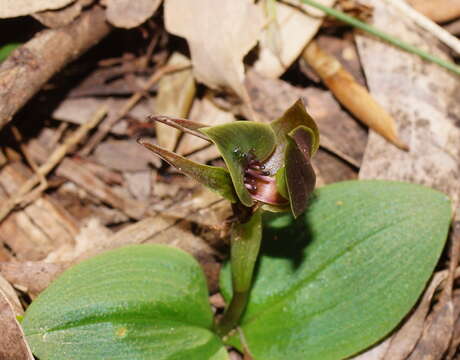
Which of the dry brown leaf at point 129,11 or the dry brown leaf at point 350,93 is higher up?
the dry brown leaf at point 129,11

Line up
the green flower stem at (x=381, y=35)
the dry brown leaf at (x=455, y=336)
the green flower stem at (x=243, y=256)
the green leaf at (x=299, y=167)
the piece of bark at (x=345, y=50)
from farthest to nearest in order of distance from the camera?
the piece of bark at (x=345, y=50)
the green flower stem at (x=381, y=35)
the dry brown leaf at (x=455, y=336)
the green flower stem at (x=243, y=256)
the green leaf at (x=299, y=167)

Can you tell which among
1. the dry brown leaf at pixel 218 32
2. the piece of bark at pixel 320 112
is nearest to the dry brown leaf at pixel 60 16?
the dry brown leaf at pixel 218 32

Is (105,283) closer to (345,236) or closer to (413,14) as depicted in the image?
(345,236)

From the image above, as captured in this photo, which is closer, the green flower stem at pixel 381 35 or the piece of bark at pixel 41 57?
the piece of bark at pixel 41 57

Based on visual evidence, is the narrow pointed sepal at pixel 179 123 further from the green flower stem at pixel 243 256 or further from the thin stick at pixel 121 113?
the thin stick at pixel 121 113

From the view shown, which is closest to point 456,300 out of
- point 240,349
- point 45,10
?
point 240,349

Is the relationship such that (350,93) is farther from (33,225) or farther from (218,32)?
(33,225)

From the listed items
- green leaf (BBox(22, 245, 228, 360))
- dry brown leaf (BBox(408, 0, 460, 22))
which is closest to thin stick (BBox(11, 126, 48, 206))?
green leaf (BBox(22, 245, 228, 360))
